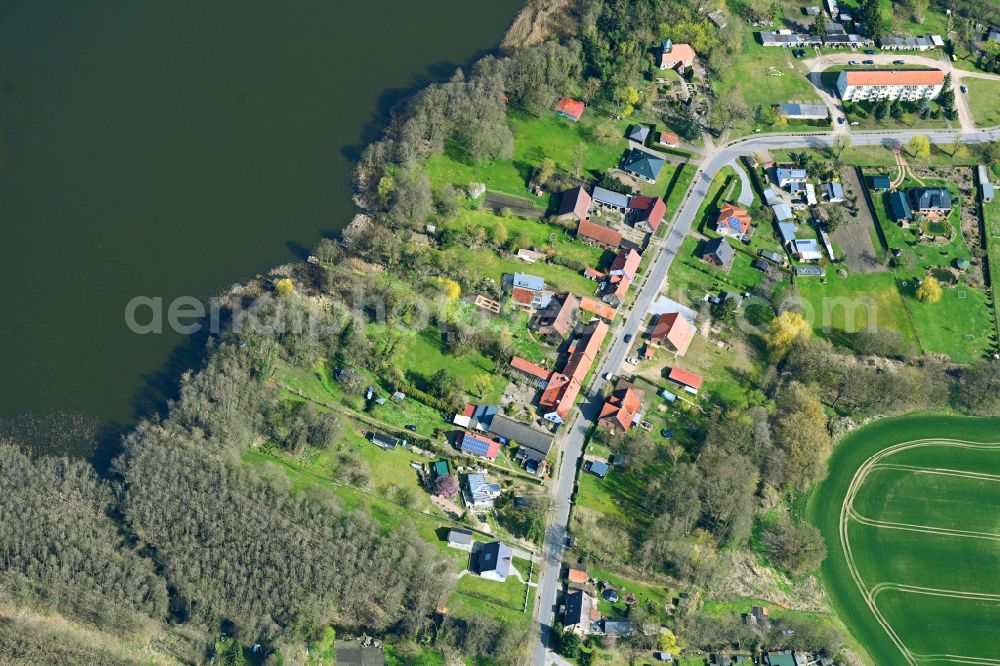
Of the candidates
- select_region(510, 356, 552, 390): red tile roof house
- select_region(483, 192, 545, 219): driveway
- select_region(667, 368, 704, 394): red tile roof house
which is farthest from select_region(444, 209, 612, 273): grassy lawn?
select_region(667, 368, 704, 394): red tile roof house

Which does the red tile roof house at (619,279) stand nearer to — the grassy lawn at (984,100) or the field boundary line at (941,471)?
the field boundary line at (941,471)

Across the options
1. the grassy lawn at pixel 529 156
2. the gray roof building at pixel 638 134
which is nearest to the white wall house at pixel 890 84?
the gray roof building at pixel 638 134

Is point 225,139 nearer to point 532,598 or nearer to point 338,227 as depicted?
point 338,227

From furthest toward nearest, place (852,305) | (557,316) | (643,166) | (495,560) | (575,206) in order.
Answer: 1. (643,166)
2. (575,206)
3. (852,305)
4. (557,316)
5. (495,560)

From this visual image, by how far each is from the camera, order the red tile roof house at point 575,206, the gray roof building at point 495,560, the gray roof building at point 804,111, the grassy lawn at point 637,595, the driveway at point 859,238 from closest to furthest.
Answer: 1. the grassy lawn at point 637,595
2. the gray roof building at point 495,560
3. the red tile roof house at point 575,206
4. the driveway at point 859,238
5. the gray roof building at point 804,111

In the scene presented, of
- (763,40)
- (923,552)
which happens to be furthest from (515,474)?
(763,40)

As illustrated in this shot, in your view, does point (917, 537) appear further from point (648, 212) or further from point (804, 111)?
point (804, 111)

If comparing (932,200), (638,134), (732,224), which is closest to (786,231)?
(732,224)
